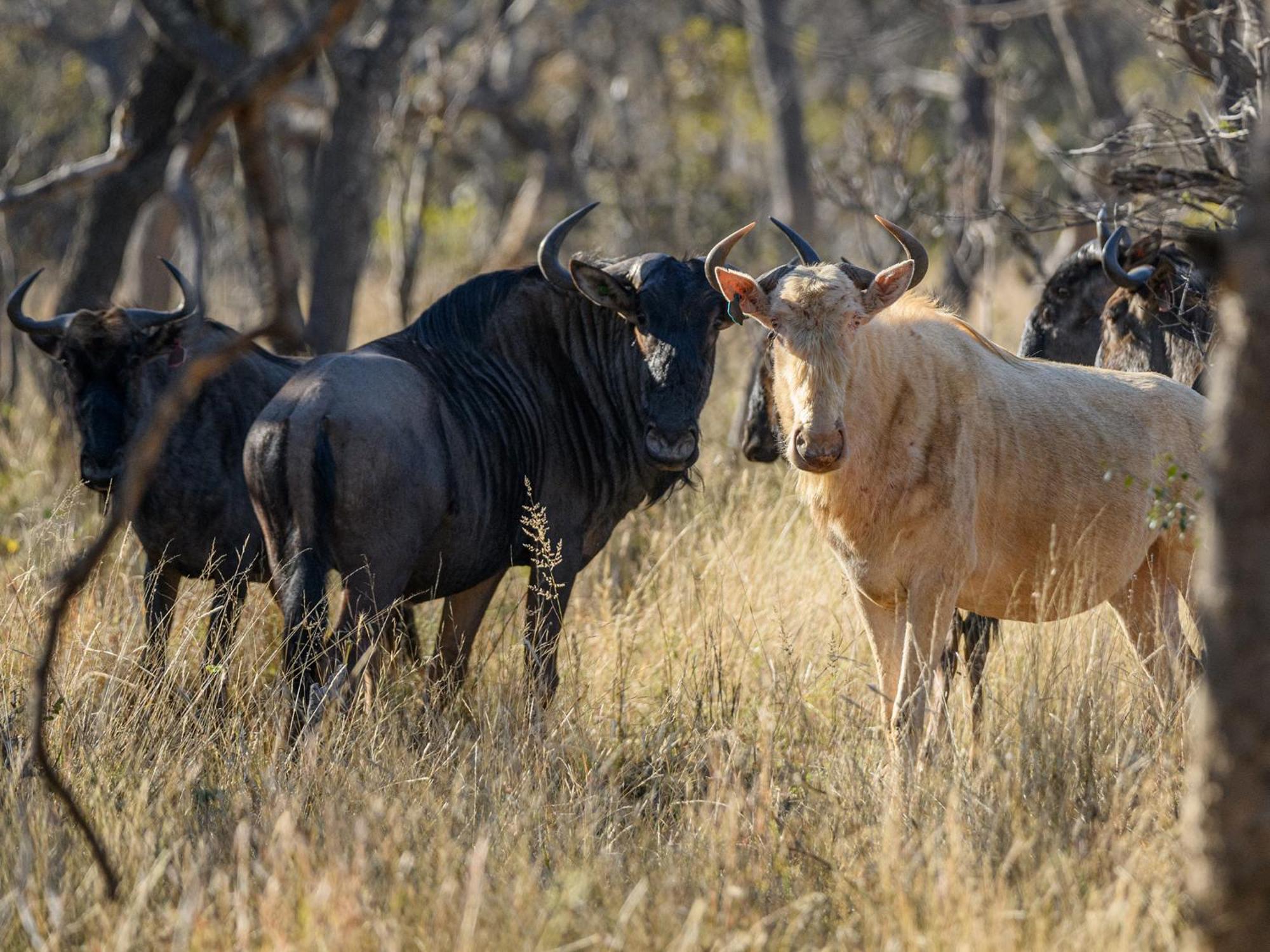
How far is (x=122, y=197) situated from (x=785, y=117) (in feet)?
39.4

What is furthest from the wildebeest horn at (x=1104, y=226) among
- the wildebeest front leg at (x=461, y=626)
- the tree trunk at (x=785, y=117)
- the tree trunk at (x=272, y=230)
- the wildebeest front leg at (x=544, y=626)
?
A: the tree trunk at (x=785, y=117)

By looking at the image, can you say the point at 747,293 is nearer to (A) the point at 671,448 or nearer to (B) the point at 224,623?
(A) the point at 671,448

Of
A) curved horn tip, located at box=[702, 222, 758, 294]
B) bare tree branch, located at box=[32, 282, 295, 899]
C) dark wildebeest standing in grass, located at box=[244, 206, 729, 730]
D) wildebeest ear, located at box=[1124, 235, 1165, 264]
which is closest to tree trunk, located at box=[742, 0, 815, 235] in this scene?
wildebeest ear, located at box=[1124, 235, 1165, 264]

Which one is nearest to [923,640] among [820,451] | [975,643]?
[820,451]

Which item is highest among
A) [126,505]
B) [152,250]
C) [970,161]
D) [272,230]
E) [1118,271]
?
[970,161]

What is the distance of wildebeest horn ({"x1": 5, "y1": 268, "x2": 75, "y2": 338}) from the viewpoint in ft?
19.8

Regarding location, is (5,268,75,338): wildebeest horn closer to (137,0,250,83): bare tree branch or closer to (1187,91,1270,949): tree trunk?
(137,0,250,83): bare tree branch

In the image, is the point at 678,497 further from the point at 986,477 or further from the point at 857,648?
the point at 986,477

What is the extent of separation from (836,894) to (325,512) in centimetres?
220

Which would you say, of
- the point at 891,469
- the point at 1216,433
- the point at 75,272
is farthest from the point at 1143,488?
the point at 75,272

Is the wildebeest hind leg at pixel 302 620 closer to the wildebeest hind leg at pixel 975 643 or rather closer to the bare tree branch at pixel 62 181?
the wildebeest hind leg at pixel 975 643

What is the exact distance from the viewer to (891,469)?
4.84 metres

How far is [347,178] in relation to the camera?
9.98 m

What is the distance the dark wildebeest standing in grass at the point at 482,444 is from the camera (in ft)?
16.1
